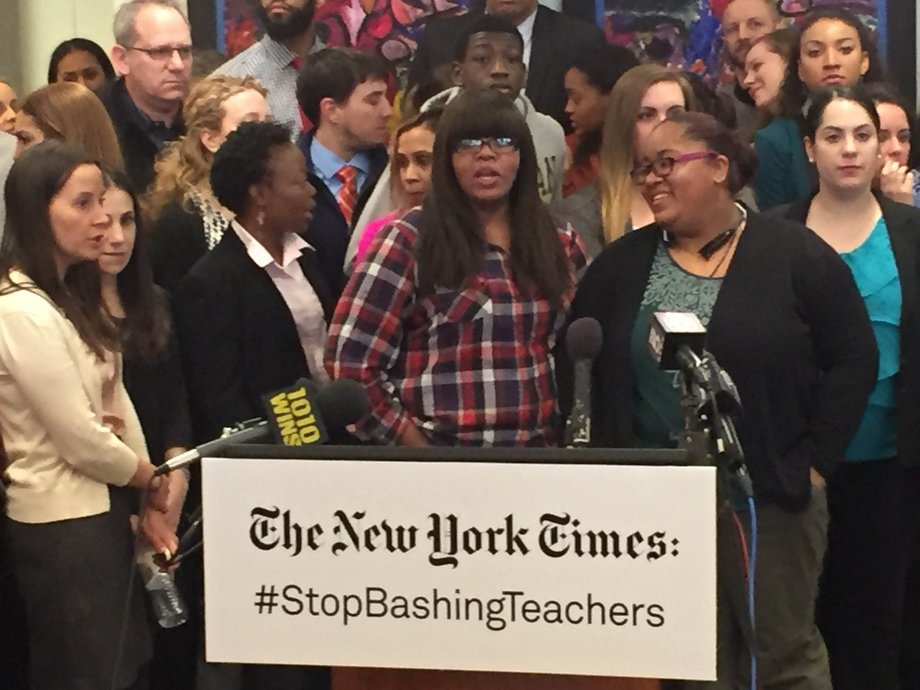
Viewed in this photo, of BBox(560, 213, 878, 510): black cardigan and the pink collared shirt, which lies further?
the pink collared shirt

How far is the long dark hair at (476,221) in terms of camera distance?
3330 millimetres

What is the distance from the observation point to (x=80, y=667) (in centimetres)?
324

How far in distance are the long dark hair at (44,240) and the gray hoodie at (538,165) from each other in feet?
2.81

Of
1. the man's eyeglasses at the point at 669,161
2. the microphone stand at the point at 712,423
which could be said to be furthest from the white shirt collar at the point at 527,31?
the microphone stand at the point at 712,423

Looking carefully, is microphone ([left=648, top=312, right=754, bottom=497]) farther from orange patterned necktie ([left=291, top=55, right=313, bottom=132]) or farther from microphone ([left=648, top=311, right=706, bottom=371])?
orange patterned necktie ([left=291, top=55, right=313, bottom=132])

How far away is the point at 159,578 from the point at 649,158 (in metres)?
1.35

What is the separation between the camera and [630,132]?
13.0 feet

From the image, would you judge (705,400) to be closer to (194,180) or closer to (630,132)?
(630,132)

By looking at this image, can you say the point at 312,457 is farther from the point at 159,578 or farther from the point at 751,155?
the point at 751,155

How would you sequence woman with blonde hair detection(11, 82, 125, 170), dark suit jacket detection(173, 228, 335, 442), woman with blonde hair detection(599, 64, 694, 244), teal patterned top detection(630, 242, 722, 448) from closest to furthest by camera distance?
teal patterned top detection(630, 242, 722, 448)
dark suit jacket detection(173, 228, 335, 442)
woman with blonde hair detection(599, 64, 694, 244)
woman with blonde hair detection(11, 82, 125, 170)

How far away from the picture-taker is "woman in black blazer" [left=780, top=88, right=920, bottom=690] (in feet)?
12.4

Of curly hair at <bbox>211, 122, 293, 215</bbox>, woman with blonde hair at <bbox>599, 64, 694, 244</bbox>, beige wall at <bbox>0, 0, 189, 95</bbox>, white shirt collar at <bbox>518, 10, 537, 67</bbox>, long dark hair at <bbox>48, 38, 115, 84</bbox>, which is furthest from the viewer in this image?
beige wall at <bbox>0, 0, 189, 95</bbox>

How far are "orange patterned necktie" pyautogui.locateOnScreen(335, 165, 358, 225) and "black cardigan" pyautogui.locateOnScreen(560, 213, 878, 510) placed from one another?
1.16 meters

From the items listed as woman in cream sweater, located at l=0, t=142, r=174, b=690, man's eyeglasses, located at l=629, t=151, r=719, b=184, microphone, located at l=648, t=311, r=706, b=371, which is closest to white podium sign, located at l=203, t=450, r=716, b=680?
microphone, located at l=648, t=311, r=706, b=371
